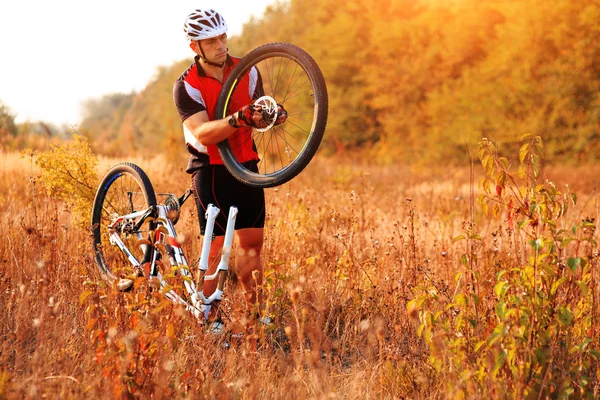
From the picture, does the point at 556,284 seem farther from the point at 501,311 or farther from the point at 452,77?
the point at 452,77

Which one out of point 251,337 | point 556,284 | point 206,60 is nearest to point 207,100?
point 206,60

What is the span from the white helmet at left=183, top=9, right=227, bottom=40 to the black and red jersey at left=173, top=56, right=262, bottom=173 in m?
0.23

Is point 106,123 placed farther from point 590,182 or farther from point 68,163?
point 68,163

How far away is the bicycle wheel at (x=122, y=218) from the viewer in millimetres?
4609

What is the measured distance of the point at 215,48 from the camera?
4172 millimetres

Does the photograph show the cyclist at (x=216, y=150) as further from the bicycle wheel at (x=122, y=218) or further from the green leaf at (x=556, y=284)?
the green leaf at (x=556, y=284)

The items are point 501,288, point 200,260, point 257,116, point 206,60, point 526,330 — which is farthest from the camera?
point 206,60

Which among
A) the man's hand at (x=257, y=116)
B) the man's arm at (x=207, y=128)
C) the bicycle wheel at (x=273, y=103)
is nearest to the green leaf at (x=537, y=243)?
the bicycle wheel at (x=273, y=103)

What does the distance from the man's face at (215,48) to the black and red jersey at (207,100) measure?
0.09 meters

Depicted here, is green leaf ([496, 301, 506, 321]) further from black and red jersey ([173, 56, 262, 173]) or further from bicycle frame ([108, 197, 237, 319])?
black and red jersey ([173, 56, 262, 173])

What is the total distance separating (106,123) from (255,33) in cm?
6743

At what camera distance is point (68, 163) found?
19.3ft

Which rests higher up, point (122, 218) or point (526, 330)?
point (122, 218)

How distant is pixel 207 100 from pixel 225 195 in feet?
2.05
